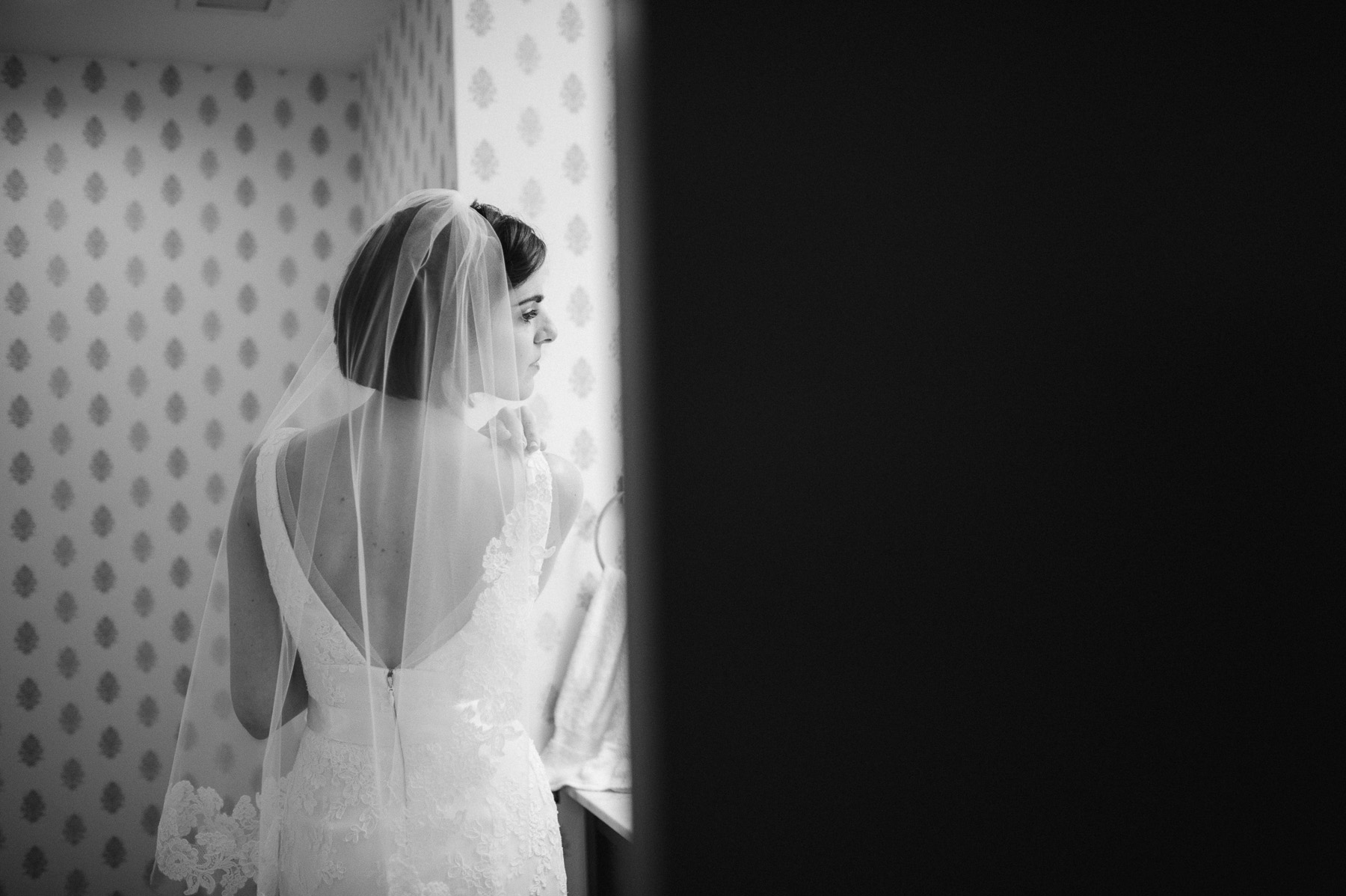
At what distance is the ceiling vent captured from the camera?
9.72ft

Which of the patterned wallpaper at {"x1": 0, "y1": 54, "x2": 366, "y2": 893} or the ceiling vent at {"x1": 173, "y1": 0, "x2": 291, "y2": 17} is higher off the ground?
the ceiling vent at {"x1": 173, "y1": 0, "x2": 291, "y2": 17}

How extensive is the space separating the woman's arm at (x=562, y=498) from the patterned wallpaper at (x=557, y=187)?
2.57 ft

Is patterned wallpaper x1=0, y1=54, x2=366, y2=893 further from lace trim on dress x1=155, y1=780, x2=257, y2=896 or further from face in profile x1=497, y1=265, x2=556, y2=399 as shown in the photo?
face in profile x1=497, y1=265, x2=556, y2=399

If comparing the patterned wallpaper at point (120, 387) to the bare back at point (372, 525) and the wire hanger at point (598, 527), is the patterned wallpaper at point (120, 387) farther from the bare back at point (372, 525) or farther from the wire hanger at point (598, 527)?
the bare back at point (372, 525)

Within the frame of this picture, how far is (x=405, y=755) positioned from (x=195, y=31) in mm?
2775

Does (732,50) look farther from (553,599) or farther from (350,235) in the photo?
(350,235)

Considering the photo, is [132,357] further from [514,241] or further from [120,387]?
[514,241]

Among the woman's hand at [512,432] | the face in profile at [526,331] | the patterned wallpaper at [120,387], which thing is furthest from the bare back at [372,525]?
the patterned wallpaper at [120,387]

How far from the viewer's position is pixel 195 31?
3.21 meters

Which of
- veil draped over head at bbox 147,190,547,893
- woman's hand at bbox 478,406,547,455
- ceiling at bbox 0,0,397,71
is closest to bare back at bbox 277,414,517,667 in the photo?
veil draped over head at bbox 147,190,547,893

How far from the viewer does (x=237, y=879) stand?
146 centimetres

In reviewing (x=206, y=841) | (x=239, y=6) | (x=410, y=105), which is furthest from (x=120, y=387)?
(x=206, y=841)

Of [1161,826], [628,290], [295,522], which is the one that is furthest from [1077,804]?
[295,522]

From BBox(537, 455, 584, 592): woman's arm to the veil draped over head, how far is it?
77 millimetres
